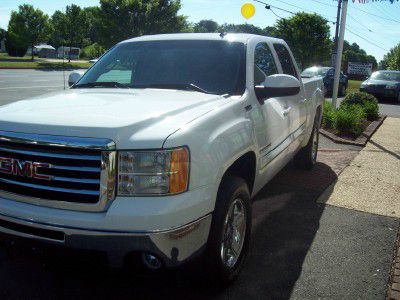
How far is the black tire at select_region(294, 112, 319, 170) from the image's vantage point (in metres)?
6.57

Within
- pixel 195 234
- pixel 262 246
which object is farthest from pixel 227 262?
pixel 262 246

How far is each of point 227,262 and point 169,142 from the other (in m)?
1.17

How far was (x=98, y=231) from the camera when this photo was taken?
98.0 inches

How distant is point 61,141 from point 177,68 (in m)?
1.70

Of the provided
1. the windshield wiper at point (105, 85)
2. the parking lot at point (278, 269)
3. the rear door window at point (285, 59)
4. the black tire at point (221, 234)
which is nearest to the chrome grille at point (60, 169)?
the parking lot at point (278, 269)

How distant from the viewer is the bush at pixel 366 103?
12.6 meters

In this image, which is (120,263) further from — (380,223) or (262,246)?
(380,223)

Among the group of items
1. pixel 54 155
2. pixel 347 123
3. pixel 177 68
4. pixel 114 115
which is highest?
pixel 177 68

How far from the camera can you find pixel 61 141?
2.56 meters

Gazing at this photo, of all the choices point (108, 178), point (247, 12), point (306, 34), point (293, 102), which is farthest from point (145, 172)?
point (306, 34)

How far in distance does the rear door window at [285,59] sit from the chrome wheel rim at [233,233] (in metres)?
2.33

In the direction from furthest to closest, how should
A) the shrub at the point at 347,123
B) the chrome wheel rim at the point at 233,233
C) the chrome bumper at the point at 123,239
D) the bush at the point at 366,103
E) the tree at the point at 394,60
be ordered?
the tree at the point at 394,60 < the bush at the point at 366,103 < the shrub at the point at 347,123 < the chrome wheel rim at the point at 233,233 < the chrome bumper at the point at 123,239

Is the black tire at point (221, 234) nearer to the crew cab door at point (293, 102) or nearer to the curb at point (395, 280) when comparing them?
the curb at point (395, 280)

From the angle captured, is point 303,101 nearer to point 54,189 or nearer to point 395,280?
point 395,280
